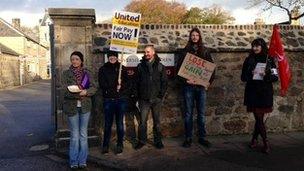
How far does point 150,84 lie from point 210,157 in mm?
1694

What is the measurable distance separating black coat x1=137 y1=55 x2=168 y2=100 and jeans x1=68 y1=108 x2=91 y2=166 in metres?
1.30

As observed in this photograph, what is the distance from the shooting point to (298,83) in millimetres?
10570

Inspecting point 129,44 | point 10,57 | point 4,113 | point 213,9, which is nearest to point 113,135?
point 129,44

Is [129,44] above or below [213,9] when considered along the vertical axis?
below

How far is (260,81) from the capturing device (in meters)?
8.38

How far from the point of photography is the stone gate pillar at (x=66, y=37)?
8.91 m

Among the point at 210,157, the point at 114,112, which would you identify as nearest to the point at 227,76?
the point at 210,157

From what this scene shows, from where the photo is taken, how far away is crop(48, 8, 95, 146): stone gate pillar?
29.2ft

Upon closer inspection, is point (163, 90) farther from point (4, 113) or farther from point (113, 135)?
point (4, 113)

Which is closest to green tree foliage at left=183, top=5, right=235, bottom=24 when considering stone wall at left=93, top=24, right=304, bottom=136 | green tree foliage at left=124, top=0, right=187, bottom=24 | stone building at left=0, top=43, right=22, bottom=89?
green tree foliage at left=124, top=0, right=187, bottom=24

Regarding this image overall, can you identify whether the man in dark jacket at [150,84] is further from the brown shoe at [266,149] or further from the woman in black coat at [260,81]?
the brown shoe at [266,149]

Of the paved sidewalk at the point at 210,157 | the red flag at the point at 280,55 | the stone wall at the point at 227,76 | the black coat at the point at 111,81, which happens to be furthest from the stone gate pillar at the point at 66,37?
the red flag at the point at 280,55

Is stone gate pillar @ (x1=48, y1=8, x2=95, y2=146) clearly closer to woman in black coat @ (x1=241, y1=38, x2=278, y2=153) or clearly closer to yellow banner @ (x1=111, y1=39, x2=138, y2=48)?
yellow banner @ (x1=111, y1=39, x2=138, y2=48)

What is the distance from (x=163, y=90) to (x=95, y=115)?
154 centimetres
